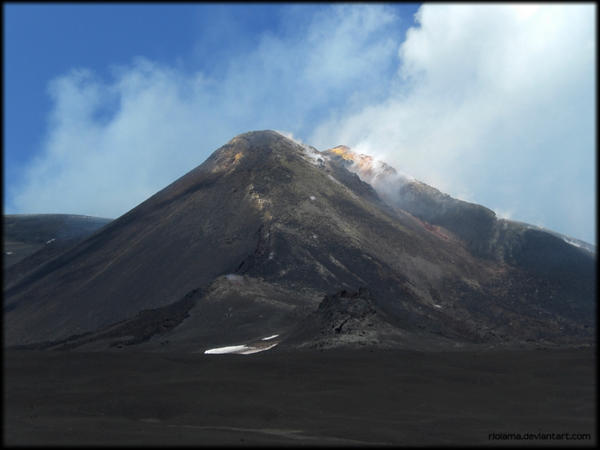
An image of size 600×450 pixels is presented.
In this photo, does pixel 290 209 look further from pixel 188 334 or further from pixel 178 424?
pixel 178 424

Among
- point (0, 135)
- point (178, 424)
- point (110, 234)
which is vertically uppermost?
point (110, 234)

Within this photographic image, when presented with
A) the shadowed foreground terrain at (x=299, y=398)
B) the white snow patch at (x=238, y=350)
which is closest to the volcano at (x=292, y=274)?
the white snow patch at (x=238, y=350)

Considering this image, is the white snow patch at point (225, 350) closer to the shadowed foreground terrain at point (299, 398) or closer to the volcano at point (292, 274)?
the volcano at point (292, 274)

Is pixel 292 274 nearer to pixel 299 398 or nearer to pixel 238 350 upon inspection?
pixel 238 350

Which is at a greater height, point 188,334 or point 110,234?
point 110,234

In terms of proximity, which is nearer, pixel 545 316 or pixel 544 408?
pixel 544 408

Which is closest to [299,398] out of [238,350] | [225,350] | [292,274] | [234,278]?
[238,350]

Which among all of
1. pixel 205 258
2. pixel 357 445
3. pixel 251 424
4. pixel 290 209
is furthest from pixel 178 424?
pixel 290 209
